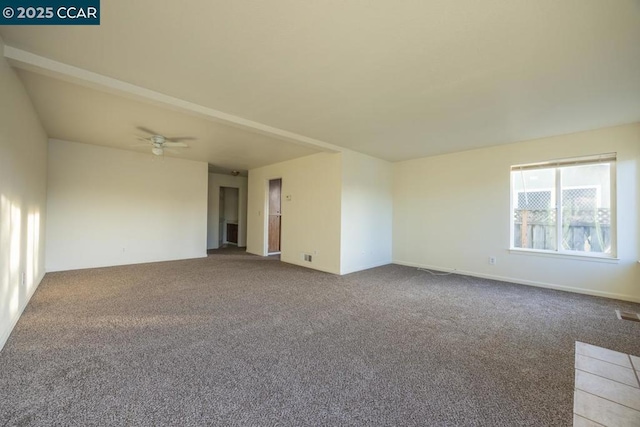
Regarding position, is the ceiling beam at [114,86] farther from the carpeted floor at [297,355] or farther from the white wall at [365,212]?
the carpeted floor at [297,355]

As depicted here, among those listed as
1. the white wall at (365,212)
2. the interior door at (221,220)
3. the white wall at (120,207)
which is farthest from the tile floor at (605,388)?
the interior door at (221,220)

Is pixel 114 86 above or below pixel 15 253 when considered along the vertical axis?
above

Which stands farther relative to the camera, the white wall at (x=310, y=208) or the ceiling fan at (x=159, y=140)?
the white wall at (x=310, y=208)

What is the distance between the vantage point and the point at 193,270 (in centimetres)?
502

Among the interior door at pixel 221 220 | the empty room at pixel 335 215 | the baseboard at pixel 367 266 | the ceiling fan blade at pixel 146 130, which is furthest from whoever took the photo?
the interior door at pixel 221 220

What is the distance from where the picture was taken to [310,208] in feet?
18.3

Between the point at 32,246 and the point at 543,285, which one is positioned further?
the point at 543,285

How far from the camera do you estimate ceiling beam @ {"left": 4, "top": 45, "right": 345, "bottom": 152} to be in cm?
216

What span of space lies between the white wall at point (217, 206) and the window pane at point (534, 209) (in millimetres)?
7118

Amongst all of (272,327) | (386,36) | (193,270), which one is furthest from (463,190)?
(193,270)

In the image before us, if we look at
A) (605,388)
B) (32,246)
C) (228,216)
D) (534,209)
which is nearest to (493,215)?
(534,209)

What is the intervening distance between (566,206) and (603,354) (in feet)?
9.11

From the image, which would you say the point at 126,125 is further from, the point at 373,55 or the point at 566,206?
the point at 566,206

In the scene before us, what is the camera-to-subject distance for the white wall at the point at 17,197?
2.18 m
